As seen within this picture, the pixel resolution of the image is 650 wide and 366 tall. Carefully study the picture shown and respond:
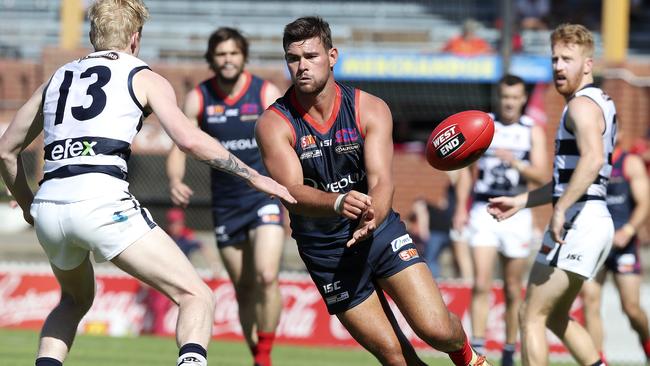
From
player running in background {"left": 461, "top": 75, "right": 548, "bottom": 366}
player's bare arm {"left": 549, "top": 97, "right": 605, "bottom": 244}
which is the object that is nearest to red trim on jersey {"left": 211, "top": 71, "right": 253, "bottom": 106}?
player running in background {"left": 461, "top": 75, "right": 548, "bottom": 366}

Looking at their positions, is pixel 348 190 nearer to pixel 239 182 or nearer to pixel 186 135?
pixel 186 135

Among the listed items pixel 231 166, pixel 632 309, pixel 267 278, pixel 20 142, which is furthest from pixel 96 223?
pixel 632 309

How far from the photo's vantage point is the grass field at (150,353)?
9.95 metres

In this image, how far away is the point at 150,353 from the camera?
11078mm

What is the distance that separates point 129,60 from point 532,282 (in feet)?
9.97

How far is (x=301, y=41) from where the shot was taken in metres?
5.91

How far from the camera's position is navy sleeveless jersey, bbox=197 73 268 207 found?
8602 millimetres

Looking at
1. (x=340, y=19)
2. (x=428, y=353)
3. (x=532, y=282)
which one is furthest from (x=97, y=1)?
(x=340, y=19)

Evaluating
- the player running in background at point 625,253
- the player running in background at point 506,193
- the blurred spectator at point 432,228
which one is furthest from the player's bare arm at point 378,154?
the blurred spectator at point 432,228

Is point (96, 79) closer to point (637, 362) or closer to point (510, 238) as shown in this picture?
point (510, 238)

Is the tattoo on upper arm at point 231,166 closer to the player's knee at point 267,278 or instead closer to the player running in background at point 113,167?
the player running in background at point 113,167

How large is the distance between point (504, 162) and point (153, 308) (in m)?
5.38

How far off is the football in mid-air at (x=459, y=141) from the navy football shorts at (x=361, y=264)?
0.48 metres

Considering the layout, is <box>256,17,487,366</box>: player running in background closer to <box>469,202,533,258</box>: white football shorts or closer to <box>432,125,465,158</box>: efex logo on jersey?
<box>432,125,465,158</box>: efex logo on jersey
